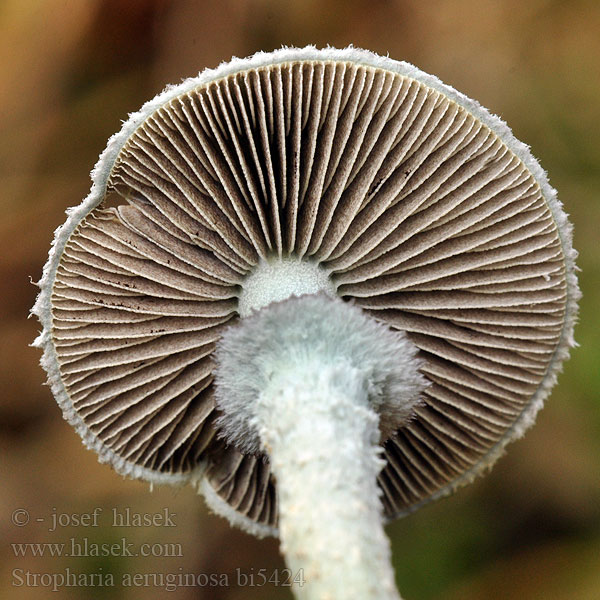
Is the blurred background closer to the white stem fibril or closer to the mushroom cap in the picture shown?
the mushroom cap

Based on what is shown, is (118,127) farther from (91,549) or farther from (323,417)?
A: (323,417)

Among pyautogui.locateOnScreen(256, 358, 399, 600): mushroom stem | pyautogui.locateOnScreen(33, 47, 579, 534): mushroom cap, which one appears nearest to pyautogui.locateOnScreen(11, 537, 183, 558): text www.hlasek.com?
pyautogui.locateOnScreen(33, 47, 579, 534): mushroom cap

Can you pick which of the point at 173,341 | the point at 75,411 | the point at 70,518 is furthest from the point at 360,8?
the point at 70,518

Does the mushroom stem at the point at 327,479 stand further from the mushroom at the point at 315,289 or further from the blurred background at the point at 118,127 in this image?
the blurred background at the point at 118,127

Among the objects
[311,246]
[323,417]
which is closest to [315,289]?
[311,246]

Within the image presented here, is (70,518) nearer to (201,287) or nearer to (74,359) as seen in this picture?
(74,359)

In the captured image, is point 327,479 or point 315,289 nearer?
point 327,479
